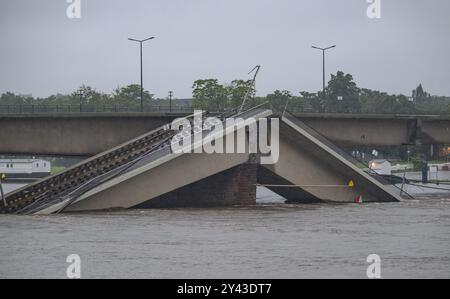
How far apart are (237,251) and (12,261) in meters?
8.86

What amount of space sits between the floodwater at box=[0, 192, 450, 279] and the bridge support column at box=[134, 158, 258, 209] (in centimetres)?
417

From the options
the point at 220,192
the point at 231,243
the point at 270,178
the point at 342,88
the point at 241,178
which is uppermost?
the point at 342,88

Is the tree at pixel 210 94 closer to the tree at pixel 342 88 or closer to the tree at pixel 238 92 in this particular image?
the tree at pixel 238 92

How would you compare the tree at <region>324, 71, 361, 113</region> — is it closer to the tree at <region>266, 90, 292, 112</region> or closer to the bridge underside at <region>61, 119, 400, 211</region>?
the tree at <region>266, 90, 292, 112</region>

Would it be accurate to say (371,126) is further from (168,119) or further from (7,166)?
(7,166)

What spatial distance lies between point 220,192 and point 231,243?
23849 mm

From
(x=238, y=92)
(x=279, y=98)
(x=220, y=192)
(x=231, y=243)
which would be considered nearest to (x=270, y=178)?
(x=220, y=192)

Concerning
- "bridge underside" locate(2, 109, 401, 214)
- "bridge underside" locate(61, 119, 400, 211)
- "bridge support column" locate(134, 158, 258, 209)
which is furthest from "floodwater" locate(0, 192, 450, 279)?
"bridge support column" locate(134, 158, 258, 209)

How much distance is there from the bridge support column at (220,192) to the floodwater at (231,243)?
417cm

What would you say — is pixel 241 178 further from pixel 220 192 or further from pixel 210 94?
pixel 210 94

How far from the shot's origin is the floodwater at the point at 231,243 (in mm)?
36344

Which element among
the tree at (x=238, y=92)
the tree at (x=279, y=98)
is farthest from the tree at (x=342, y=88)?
the tree at (x=238, y=92)

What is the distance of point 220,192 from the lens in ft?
223
